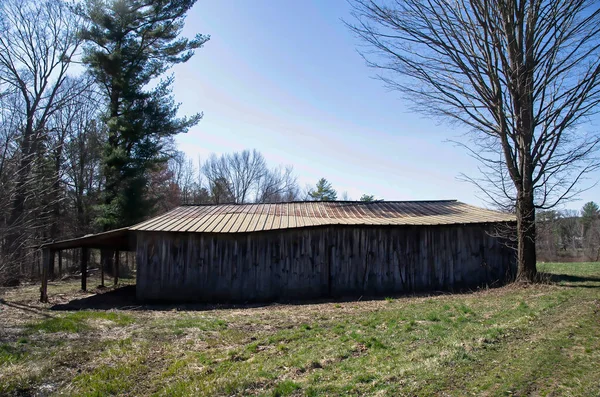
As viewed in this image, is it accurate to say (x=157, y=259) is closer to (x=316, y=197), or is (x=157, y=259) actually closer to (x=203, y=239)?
(x=203, y=239)

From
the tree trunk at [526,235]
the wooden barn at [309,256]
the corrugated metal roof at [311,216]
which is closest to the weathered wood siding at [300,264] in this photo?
the wooden barn at [309,256]

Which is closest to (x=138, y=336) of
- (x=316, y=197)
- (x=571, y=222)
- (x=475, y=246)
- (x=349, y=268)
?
(x=349, y=268)

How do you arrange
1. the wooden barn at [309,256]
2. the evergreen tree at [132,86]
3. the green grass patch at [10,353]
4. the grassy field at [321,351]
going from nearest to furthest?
the grassy field at [321,351]
the green grass patch at [10,353]
the wooden barn at [309,256]
the evergreen tree at [132,86]

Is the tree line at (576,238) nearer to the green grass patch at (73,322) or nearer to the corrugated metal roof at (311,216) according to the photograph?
the corrugated metal roof at (311,216)

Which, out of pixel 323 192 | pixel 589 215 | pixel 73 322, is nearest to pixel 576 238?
pixel 589 215

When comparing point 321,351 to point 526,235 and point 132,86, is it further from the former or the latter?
point 132,86

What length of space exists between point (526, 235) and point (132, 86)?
21.8m

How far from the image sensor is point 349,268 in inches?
604

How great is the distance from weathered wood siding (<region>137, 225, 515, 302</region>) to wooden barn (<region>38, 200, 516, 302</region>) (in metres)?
0.04

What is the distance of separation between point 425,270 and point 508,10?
9.21m

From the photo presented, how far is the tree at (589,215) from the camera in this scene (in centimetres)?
5710

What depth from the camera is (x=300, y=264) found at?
595 inches

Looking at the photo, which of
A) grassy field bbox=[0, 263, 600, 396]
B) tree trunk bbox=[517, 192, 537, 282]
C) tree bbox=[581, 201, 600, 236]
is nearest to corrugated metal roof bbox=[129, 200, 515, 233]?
tree trunk bbox=[517, 192, 537, 282]

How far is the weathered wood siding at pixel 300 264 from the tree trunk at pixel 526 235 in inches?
123
